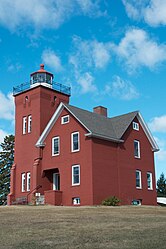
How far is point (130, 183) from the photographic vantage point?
33.1 m

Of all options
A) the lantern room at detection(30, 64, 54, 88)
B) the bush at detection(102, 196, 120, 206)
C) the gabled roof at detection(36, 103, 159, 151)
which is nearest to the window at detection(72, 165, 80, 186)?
the bush at detection(102, 196, 120, 206)

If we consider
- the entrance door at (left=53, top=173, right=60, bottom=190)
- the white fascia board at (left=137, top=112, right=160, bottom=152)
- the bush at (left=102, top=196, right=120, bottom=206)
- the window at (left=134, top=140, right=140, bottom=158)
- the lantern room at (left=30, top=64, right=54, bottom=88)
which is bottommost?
the bush at (left=102, top=196, right=120, bottom=206)

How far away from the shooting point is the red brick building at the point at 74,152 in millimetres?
31000

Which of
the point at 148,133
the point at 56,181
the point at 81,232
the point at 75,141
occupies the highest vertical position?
the point at 148,133

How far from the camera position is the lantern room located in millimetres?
37156

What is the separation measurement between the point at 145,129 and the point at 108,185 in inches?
300

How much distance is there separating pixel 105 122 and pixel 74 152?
16.4 ft

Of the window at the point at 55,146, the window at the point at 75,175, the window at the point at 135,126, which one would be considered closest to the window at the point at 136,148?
the window at the point at 135,126

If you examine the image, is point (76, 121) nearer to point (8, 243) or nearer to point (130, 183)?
point (130, 183)

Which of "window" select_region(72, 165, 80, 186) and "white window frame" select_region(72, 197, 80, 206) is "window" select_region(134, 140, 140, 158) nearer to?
"window" select_region(72, 165, 80, 186)

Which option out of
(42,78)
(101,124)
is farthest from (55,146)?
(42,78)

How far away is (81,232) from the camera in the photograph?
49.5 feet

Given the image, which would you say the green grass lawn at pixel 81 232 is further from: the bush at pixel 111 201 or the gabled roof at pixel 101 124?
the gabled roof at pixel 101 124

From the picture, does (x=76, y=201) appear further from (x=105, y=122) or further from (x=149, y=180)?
(x=149, y=180)
